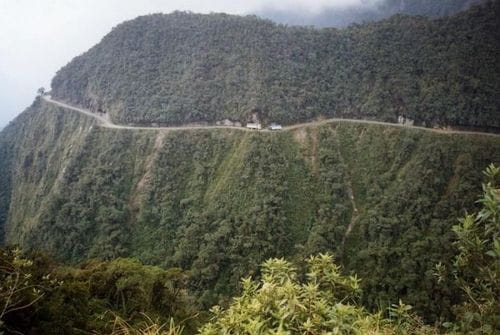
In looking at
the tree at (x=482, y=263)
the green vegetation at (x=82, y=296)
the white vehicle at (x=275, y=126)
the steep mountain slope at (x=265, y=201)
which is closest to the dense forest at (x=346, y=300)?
the tree at (x=482, y=263)

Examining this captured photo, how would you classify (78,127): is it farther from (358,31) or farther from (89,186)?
(358,31)

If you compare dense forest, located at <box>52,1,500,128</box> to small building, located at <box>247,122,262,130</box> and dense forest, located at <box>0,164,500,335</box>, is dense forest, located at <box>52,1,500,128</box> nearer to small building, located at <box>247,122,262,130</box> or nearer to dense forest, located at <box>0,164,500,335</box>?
small building, located at <box>247,122,262,130</box>

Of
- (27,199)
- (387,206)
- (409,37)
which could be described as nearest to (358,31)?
(409,37)

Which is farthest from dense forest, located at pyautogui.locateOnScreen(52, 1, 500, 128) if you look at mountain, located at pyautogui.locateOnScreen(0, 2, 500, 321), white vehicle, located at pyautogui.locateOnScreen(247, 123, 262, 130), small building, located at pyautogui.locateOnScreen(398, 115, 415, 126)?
white vehicle, located at pyautogui.locateOnScreen(247, 123, 262, 130)

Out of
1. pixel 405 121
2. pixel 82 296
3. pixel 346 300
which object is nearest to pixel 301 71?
pixel 405 121

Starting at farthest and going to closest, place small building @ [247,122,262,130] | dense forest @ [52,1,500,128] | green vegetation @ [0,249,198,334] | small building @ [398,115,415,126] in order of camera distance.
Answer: small building @ [247,122,262,130] → small building @ [398,115,415,126] → dense forest @ [52,1,500,128] → green vegetation @ [0,249,198,334]
